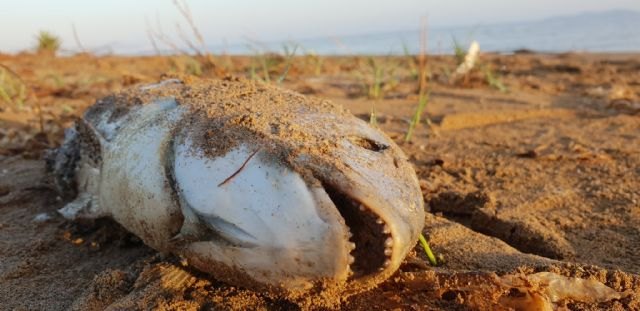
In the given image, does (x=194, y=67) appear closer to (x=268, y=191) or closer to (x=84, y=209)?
(x=84, y=209)

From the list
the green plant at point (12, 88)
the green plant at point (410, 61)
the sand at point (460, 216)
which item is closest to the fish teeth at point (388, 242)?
the sand at point (460, 216)

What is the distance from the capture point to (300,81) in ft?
19.6

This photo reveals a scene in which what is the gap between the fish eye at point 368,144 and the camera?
58.7 inches

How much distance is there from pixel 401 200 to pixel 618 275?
71 cm

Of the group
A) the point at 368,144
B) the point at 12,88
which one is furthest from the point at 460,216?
Answer: the point at 12,88

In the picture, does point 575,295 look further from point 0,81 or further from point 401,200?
point 0,81

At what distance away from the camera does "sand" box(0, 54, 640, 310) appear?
1.47 m

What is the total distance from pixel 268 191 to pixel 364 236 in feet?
0.81

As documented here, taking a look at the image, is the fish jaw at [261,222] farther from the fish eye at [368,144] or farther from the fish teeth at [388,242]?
the fish eye at [368,144]

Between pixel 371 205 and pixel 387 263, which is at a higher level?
pixel 371 205

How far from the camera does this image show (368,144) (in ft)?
4.98

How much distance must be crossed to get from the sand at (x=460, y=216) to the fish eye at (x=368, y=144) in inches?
13.6

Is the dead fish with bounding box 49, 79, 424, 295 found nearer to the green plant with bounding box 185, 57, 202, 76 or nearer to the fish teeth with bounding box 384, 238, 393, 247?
the fish teeth with bounding box 384, 238, 393, 247

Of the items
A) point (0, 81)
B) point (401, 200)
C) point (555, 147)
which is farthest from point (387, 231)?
point (0, 81)
